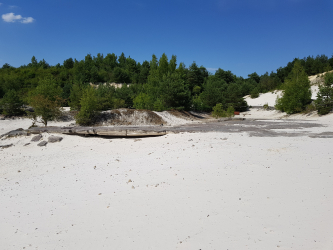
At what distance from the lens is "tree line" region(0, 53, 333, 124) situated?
1265 inches

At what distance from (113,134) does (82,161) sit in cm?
591

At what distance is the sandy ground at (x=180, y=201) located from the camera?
3.93m

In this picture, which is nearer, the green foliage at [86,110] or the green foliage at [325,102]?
the green foliage at [86,110]

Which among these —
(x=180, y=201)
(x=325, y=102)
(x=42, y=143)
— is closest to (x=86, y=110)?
(x=42, y=143)

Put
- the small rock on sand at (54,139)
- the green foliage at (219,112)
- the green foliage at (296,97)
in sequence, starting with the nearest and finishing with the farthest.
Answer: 1. the small rock on sand at (54,139)
2. the green foliage at (219,112)
3. the green foliage at (296,97)

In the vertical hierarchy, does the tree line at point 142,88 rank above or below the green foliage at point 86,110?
above

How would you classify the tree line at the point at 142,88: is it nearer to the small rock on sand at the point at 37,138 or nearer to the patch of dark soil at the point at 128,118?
the patch of dark soil at the point at 128,118

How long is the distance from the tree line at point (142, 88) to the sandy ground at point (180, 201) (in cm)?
1742

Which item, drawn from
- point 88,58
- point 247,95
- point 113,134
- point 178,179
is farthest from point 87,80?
point 178,179

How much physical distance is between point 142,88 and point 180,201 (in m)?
45.7

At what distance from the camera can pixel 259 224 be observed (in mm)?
4148

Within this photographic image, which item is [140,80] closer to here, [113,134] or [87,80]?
[87,80]

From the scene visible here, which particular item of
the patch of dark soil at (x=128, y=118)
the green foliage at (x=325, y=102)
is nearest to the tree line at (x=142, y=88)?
the patch of dark soil at (x=128, y=118)

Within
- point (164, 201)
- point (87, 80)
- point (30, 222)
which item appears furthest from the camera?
point (87, 80)
